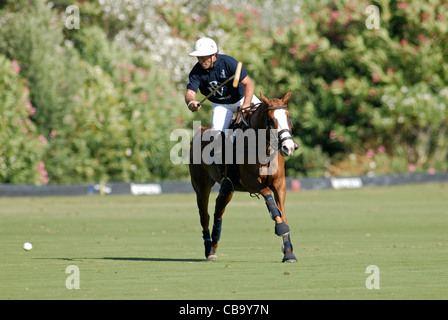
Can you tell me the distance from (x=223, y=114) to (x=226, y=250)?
2.22 m

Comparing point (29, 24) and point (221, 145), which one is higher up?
point (29, 24)

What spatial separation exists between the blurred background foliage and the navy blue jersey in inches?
627

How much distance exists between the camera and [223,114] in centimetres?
1252

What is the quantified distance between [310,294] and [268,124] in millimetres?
2996

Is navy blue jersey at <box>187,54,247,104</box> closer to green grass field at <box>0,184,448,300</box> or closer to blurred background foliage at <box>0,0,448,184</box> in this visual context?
green grass field at <box>0,184,448,300</box>

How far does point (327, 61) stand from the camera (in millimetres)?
35062

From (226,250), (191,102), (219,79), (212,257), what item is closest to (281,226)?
(212,257)

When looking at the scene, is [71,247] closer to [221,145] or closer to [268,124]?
[221,145]

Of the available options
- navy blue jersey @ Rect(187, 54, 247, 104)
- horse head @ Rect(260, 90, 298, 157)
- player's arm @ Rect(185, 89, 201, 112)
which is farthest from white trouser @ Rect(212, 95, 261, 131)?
horse head @ Rect(260, 90, 298, 157)

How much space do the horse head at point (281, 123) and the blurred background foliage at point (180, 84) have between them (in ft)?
57.4

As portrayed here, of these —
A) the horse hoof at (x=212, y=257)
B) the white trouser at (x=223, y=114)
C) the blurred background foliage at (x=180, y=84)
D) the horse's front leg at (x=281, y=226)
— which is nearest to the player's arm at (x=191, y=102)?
the white trouser at (x=223, y=114)

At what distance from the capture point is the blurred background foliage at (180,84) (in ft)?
96.3

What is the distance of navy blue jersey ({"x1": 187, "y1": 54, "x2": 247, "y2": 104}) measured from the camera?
39.8 feet
